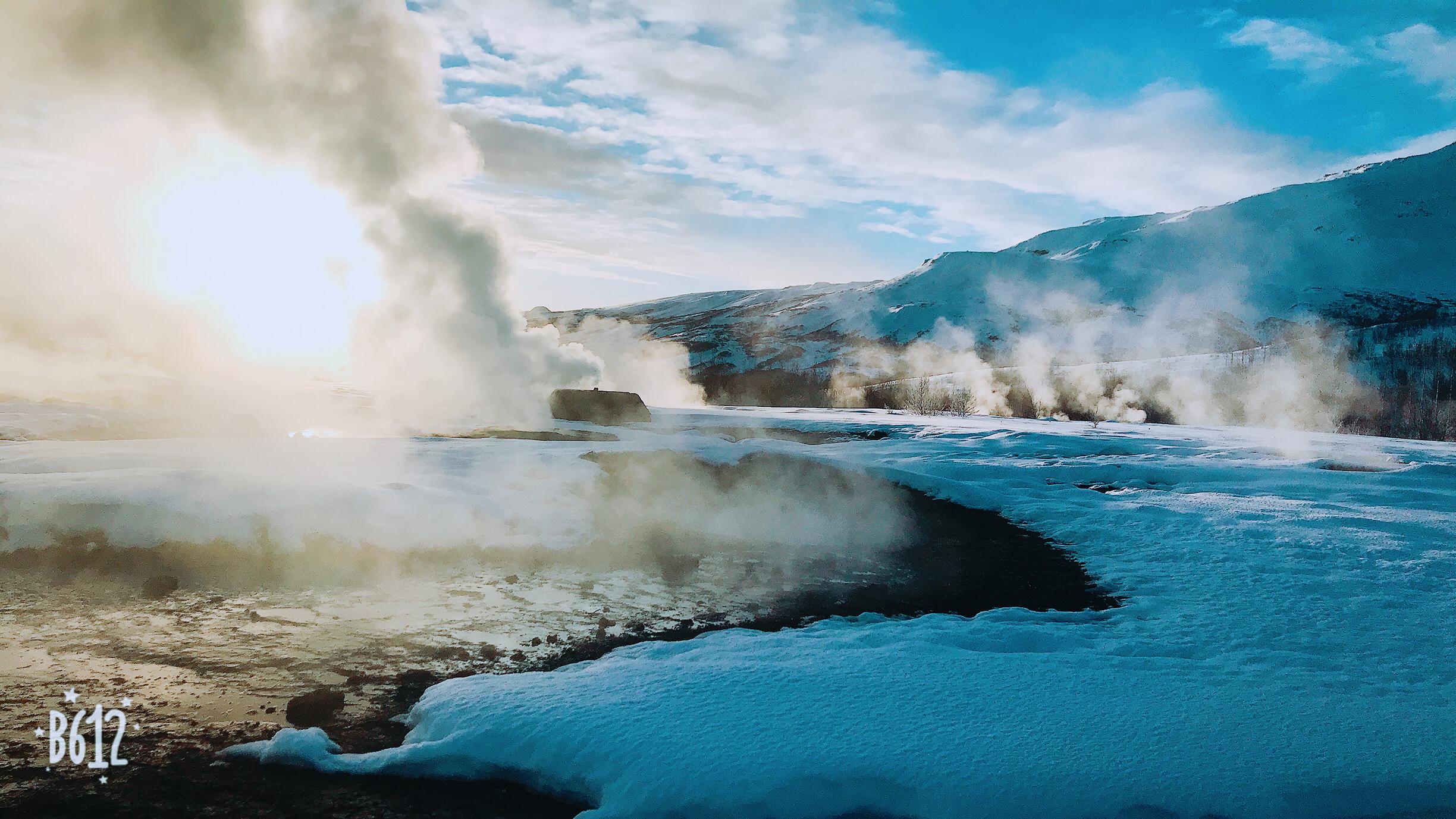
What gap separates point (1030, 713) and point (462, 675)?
462cm

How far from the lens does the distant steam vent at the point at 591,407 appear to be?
1113 inches

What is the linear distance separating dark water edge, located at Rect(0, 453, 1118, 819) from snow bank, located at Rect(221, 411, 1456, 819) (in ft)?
0.65

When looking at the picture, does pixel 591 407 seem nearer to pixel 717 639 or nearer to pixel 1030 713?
pixel 717 639

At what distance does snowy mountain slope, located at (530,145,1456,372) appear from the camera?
9956cm

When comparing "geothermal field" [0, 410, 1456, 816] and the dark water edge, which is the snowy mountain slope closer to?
"geothermal field" [0, 410, 1456, 816]

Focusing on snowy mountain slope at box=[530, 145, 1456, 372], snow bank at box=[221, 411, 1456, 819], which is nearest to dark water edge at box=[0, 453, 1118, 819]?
snow bank at box=[221, 411, 1456, 819]

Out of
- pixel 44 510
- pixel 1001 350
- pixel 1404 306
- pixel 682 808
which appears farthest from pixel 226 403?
pixel 1404 306

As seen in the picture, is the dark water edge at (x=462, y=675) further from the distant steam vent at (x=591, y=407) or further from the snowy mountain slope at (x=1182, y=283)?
the snowy mountain slope at (x=1182, y=283)

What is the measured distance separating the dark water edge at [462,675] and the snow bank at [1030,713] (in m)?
0.20

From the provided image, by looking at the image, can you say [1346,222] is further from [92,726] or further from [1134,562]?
[92,726]

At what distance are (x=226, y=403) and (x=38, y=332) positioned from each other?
14.9 metres

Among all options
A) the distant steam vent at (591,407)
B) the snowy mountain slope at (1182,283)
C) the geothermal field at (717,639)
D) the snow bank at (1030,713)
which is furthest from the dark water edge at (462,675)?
the snowy mountain slope at (1182,283)

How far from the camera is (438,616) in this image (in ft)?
26.9

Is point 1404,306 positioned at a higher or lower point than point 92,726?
higher
